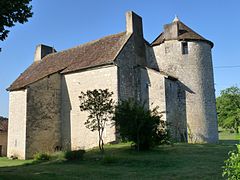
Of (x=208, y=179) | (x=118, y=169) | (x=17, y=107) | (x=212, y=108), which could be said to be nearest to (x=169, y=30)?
(x=212, y=108)

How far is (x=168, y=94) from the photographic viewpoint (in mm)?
25281

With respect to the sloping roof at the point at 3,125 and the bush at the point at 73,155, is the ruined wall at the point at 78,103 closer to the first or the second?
the bush at the point at 73,155

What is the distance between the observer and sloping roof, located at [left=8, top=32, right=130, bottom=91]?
84.2 ft

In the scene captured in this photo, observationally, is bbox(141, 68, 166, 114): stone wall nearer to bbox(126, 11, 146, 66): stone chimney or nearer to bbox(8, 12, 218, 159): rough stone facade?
bbox(8, 12, 218, 159): rough stone facade

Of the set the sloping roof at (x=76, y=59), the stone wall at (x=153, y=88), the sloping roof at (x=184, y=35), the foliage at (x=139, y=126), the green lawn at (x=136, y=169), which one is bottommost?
the green lawn at (x=136, y=169)

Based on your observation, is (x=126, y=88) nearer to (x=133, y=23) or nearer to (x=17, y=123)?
(x=133, y=23)

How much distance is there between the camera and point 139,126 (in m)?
18.8

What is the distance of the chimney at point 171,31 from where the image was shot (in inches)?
1074

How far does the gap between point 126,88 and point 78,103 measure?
4409 millimetres

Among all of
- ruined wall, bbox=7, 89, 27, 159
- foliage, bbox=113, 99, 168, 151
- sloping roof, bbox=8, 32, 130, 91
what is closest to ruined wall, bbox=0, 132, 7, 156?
ruined wall, bbox=7, 89, 27, 159

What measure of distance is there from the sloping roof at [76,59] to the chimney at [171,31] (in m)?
3.74

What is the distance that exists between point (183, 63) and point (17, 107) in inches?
602

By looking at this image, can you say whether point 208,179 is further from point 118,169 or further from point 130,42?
point 130,42

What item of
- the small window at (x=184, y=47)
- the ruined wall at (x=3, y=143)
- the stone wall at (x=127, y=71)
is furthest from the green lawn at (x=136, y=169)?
the ruined wall at (x=3, y=143)
